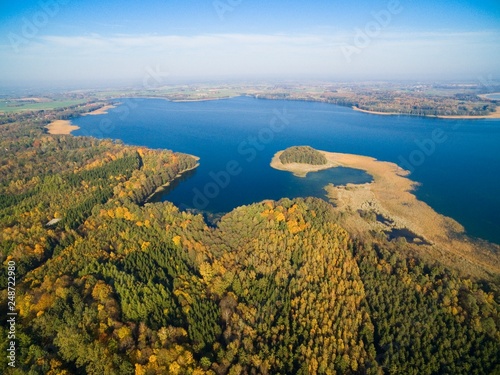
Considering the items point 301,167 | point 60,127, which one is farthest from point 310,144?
point 60,127

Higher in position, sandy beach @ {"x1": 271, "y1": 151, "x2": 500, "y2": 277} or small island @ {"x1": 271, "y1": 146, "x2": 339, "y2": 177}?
small island @ {"x1": 271, "y1": 146, "x2": 339, "y2": 177}

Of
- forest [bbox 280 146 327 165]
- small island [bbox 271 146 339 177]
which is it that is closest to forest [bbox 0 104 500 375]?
small island [bbox 271 146 339 177]

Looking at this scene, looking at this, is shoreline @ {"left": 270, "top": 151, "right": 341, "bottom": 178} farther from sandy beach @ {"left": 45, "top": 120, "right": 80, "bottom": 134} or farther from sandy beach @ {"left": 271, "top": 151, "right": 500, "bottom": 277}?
sandy beach @ {"left": 45, "top": 120, "right": 80, "bottom": 134}

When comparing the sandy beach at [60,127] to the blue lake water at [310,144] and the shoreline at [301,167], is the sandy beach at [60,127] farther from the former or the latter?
the shoreline at [301,167]

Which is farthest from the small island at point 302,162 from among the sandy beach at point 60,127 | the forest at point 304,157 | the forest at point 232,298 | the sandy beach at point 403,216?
the sandy beach at point 60,127

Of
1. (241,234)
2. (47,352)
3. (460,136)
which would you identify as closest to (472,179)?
(460,136)

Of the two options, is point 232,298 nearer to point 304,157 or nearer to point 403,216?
point 403,216
